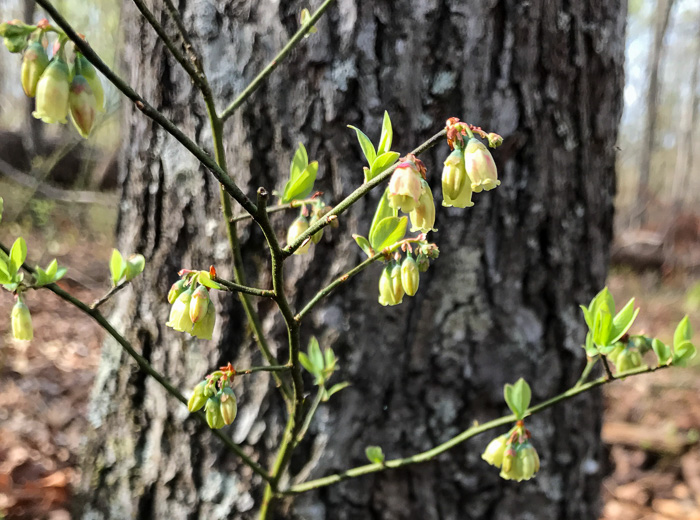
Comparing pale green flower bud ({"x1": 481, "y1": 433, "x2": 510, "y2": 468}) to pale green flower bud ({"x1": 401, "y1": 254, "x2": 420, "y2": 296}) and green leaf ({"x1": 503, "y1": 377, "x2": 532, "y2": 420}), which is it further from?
pale green flower bud ({"x1": 401, "y1": 254, "x2": 420, "y2": 296})

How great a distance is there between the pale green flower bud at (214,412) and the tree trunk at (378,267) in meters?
0.56

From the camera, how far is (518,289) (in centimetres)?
152

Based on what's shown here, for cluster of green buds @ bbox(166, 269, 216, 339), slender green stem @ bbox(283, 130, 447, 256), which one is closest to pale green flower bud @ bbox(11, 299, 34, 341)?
cluster of green buds @ bbox(166, 269, 216, 339)

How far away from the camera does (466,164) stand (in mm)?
675

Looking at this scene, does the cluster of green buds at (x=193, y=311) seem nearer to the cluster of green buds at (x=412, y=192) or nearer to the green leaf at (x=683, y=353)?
the cluster of green buds at (x=412, y=192)

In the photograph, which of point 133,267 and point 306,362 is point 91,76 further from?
point 306,362

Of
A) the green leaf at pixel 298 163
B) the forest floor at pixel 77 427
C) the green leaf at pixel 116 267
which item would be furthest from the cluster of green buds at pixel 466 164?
the forest floor at pixel 77 427

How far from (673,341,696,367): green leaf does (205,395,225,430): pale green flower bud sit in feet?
2.85

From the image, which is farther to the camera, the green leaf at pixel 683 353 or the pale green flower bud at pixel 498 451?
the pale green flower bud at pixel 498 451

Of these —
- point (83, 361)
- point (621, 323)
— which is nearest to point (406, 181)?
point (621, 323)

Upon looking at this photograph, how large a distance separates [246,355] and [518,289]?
33.0 inches

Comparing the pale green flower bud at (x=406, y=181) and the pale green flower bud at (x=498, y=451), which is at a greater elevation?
the pale green flower bud at (x=406, y=181)

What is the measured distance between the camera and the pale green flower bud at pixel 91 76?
0.69 m

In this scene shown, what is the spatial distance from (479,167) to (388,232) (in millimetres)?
213
